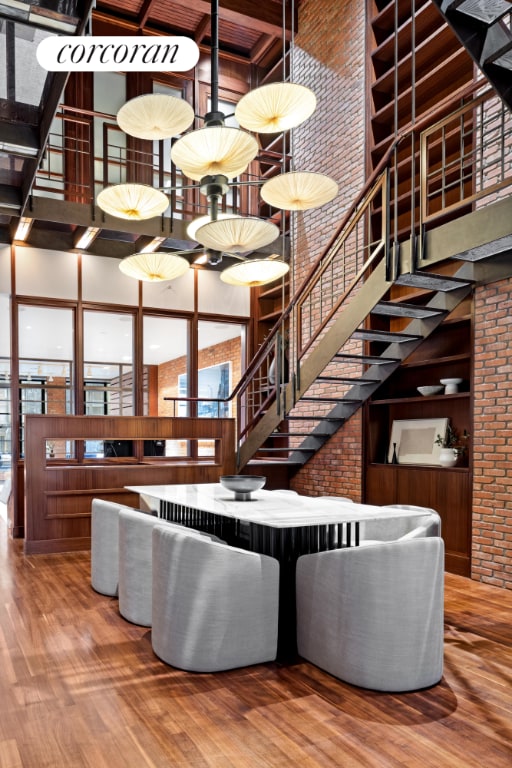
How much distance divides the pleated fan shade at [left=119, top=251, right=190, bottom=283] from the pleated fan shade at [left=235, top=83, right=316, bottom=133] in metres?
1.11

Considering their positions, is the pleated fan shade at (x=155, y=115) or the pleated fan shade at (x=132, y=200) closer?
the pleated fan shade at (x=155, y=115)

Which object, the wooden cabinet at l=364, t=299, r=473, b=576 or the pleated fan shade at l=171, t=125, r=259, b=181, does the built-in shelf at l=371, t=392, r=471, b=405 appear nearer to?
the wooden cabinet at l=364, t=299, r=473, b=576

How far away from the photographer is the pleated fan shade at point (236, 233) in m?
4.17

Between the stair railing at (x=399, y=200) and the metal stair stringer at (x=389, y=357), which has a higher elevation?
the stair railing at (x=399, y=200)

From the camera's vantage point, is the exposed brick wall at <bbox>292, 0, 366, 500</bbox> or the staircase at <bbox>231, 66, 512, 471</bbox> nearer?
the staircase at <bbox>231, 66, 512, 471</bbox>

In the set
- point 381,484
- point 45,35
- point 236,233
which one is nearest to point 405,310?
point 236,233

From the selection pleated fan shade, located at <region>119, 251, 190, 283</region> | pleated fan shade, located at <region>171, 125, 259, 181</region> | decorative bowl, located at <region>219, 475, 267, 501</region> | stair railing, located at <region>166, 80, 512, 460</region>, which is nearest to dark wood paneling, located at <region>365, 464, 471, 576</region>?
stair railing, located at <region>166, 80, 512, 460</region>

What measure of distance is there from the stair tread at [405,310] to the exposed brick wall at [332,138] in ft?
5.40

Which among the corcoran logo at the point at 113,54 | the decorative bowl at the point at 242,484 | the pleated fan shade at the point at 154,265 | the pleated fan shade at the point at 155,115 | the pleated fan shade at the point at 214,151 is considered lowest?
the decorative bowl at the point at 242,484

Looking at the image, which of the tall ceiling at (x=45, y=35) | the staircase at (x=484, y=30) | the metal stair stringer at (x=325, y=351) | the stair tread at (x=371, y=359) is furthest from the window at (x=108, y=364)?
the staircase at (x=484, y=30)

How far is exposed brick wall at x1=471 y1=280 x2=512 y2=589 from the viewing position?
5008 millimetres

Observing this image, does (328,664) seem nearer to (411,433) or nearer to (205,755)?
(205,755)

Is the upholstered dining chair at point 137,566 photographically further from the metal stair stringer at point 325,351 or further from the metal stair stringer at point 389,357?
the metal stair stringer at point 389,357

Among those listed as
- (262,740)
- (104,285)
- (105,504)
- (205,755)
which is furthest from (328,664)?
(104,285)
